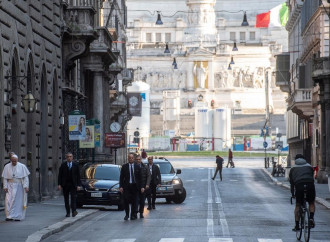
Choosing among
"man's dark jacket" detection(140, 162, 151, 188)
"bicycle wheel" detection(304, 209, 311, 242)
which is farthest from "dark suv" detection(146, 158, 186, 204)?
"bicycle wheel" detection(304, 209, 311, 242)

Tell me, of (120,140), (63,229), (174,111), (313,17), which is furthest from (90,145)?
(174,111)

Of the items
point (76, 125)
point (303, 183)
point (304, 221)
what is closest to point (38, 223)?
point (303, 183)

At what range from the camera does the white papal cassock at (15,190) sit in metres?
28.4

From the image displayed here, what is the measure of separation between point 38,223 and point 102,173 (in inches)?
385

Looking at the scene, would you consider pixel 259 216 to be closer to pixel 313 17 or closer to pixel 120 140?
pixel 120 140

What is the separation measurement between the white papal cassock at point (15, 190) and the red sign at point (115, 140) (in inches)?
985

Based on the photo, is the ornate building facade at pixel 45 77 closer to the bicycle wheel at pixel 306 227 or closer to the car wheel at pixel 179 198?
the car wheel at pixel 179 198

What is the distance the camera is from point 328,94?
59.9 m

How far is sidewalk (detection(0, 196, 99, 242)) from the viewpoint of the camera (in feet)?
77.1

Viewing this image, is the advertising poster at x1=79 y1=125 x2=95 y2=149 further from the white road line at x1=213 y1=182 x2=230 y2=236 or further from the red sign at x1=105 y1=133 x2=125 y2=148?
the red sign at x1=105 y1=133 x2=125 y2=148

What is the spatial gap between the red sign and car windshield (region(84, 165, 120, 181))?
53.2ft

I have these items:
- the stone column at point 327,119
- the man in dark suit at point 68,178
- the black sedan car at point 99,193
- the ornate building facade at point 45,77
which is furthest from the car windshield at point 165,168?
the stone column at point 327,119

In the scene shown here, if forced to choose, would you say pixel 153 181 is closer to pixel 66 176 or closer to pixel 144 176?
pixel 144 176

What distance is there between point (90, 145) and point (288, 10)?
2101 inches
